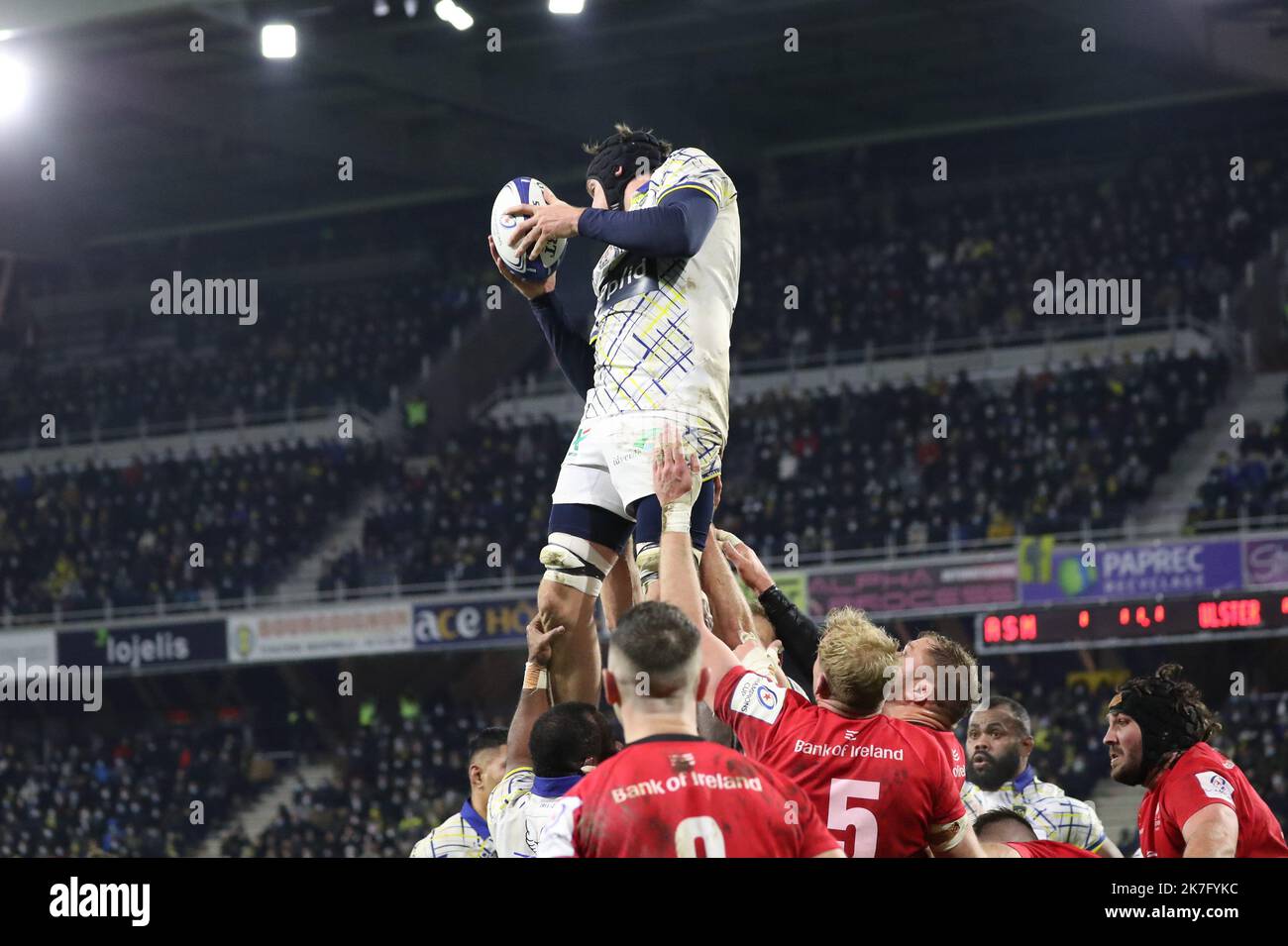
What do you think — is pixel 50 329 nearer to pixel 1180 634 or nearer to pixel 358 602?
pixel 358 602

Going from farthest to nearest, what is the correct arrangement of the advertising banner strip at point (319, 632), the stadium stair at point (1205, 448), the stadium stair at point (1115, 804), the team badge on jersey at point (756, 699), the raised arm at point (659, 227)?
1. the advertising banner strip at point (319, 632)
2. the stadium stair at point (1205, 448)
3. the stadium stair at point (1115, 804)
4. the raised arm at point (659, 227)
5. the team badge on jersey at point (756, 699)

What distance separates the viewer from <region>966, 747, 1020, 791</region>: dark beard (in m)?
6.93

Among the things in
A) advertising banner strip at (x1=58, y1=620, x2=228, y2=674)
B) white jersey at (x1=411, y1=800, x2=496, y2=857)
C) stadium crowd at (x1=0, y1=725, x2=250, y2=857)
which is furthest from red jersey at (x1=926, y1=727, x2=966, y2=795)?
advertising banner strip at (x1=58, y1=620, x2=228, y2=674)

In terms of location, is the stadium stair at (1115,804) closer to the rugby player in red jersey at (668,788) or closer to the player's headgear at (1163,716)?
the player's headgear at (1163,716)

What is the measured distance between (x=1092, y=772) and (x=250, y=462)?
591 inches

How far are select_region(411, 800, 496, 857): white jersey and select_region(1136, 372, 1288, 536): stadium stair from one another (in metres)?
17.5

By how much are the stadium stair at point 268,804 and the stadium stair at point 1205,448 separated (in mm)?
12292

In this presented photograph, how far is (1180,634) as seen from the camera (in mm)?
19750

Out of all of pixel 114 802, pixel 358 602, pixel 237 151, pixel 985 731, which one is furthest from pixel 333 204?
pixel 985 731

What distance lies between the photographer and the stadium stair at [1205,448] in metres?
22.9

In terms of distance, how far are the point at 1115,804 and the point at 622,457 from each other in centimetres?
1765

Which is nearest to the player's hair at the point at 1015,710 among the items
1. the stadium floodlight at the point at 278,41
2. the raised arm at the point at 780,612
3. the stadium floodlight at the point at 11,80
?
the raised arm at the point at 780,612

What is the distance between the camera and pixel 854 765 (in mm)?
4316
